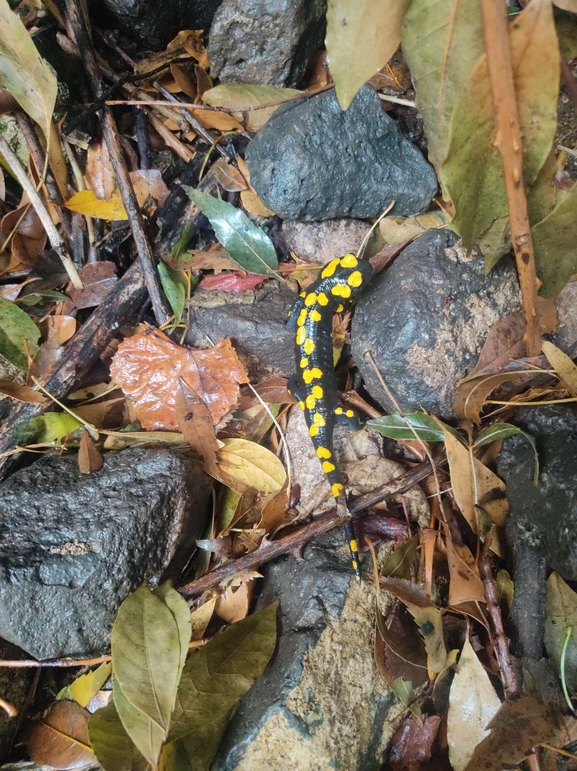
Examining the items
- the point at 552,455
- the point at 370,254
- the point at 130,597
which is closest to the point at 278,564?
the point at 130,597

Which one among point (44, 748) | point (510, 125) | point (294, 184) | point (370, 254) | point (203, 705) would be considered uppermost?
point (510, 125)

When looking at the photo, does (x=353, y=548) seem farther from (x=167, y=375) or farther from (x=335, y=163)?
(x=335, y=163)

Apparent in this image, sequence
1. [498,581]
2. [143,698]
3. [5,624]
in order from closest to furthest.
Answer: [143,698] < [5,624] < [498,581]

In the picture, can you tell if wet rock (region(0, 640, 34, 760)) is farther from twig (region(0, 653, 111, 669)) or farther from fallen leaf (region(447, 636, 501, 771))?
fallen leaf (region(447, 636, 501, 771))

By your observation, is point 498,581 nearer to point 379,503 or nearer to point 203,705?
point 379,503

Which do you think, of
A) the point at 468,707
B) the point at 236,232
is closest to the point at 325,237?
the point at 236,232

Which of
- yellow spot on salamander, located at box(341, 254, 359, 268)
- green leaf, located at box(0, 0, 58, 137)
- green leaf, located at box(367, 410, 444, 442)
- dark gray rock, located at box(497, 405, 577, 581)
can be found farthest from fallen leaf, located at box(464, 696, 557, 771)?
green leaf, located at box(0, 0, 58, 137)
